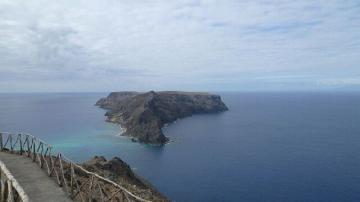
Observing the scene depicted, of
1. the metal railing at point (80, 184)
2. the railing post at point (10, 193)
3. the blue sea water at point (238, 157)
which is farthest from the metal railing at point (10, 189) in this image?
the blue sea water at point (238, 157)

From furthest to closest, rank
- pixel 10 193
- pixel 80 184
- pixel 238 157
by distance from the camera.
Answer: pixel 238 157 < pixel 80 184 < pixel 10 193

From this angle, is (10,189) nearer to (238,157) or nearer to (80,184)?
(80,184)

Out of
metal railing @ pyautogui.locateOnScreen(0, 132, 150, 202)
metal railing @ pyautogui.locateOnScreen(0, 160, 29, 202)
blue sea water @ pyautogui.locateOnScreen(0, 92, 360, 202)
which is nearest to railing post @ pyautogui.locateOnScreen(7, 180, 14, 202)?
metal railing @ pyautogui.locateOnScreen(0, 160, 29, 202)

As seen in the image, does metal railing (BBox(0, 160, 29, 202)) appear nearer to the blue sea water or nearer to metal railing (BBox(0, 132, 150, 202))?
metal railing (BBox(0, 132, 150, 202))

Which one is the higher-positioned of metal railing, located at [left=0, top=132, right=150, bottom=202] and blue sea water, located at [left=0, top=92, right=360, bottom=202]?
metal railing, located at [left=0, top=132, right=150, bottom=202]

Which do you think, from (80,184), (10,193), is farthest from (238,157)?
(10,193)

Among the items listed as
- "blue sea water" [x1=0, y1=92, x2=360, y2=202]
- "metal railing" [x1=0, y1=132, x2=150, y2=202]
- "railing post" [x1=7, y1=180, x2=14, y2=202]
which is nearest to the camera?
"railing post" [x1=7, y1=180, x2=14, y2=202]

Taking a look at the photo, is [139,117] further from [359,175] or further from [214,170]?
[359,175]

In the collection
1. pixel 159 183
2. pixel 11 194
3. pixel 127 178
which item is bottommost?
pixel 159 183

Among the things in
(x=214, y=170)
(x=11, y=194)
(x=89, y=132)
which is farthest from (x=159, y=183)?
(x=89, y=132)

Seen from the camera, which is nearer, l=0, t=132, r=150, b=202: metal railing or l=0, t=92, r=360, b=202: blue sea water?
l=0, t=132, r=150, b=202: metal railing

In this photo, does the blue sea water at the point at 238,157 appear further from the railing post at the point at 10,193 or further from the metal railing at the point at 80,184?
the railing post at the point at 10,193
